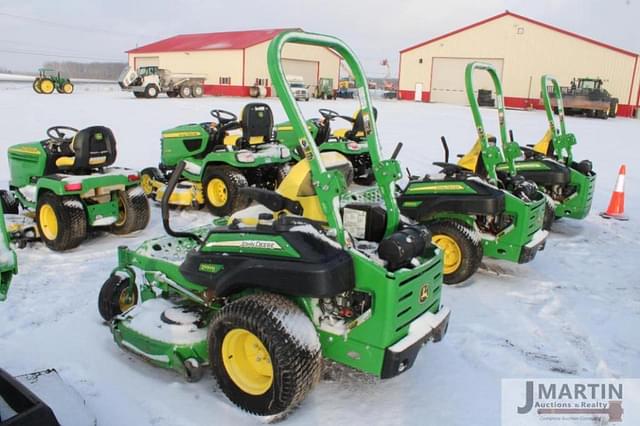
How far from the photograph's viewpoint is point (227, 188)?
24.1 feet

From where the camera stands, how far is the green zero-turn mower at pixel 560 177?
690 centimetres

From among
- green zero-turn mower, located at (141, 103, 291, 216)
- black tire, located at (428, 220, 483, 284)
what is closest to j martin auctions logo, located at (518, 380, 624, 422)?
black tire, located at (428, 220, 483, 284)

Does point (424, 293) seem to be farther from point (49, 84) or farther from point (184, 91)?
point (49, 84)

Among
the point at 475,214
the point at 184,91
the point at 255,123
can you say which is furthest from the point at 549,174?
the point at 184,91

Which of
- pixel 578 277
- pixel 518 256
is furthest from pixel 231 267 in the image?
pixel 578 277

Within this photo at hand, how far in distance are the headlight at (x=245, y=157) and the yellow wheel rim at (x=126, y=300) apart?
136 inches

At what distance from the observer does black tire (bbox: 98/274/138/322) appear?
3980mm

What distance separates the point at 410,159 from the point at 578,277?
7092mm

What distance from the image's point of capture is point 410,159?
1247 cm

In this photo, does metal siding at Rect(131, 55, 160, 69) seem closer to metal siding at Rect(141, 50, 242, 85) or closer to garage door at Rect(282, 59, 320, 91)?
metal siding at Rect(141, 50, 242, 85)

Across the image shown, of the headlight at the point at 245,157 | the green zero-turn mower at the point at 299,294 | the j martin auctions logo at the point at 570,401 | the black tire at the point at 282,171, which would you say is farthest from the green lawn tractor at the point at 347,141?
the j martin auctions logo at the point at 570,401

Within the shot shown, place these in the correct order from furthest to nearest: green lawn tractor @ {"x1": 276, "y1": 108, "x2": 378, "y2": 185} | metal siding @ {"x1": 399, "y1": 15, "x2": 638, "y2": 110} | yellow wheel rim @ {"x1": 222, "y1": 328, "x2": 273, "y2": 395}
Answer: metal siding @ {"x1": 399, "y1": 15, "x2": 638, "y2": 110} → green lawn tractor @ {"x1": 276, "y1": 108, "x2": 378, "y2": 185} → yellow wheel rim @ {"x1": 222, "y1": 328, "x2": 273, "y2": 395}

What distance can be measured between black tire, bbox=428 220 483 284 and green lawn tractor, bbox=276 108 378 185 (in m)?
4.03

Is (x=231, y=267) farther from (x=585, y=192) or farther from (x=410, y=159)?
(x=410, y=159)
